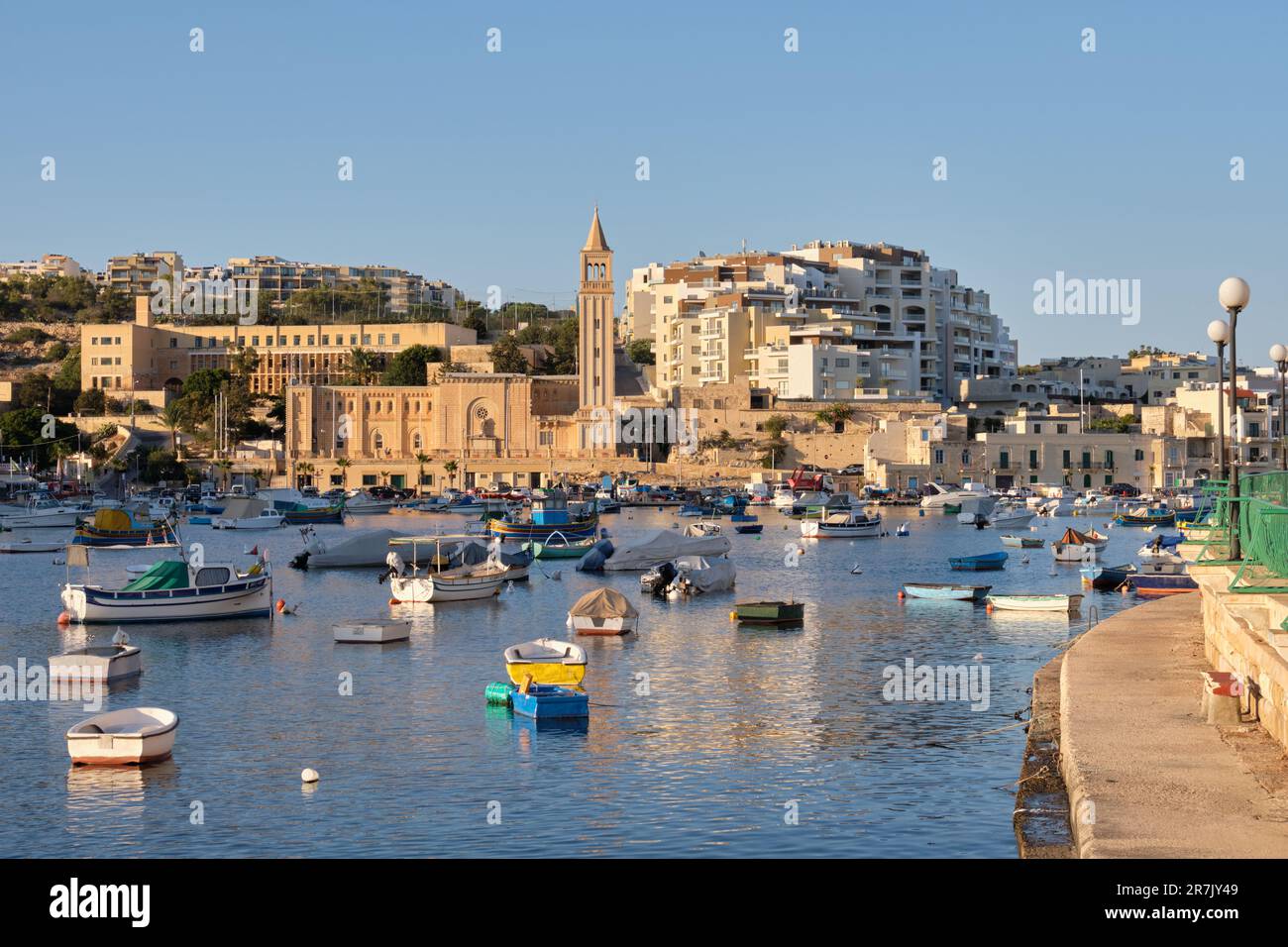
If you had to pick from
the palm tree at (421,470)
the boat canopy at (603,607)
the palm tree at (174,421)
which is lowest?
the boat canopy at (603,607)

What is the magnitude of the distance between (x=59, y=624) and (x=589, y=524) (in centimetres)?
2762

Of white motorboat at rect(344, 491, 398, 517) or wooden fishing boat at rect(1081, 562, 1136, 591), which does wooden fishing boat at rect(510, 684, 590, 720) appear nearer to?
wooden fishing boat at rect(1081, 562, 1136, 591)

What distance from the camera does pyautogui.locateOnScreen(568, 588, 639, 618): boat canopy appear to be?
32.6 meters

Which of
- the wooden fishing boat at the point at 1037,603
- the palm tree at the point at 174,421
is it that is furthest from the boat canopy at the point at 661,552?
the palm tree at the point at 174,421

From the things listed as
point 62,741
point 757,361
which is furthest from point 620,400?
point 62,741

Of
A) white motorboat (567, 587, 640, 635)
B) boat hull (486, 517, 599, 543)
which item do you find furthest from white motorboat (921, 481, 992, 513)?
white motorboat (567, 587, 640, 635)

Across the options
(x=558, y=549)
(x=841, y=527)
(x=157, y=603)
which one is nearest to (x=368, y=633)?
(x=157, y=603)

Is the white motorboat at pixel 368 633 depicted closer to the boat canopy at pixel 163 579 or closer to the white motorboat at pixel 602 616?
the white motorboat at pixel 602 616

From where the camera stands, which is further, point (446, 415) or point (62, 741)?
point (446, 415)

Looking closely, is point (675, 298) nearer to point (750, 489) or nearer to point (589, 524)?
point (750, 489)

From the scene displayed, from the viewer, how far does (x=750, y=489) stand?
95.9 meters

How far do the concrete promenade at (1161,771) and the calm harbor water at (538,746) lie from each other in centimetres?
151

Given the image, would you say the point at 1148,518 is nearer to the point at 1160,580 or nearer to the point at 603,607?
the point at 1160,580

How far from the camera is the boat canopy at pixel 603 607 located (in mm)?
32562
